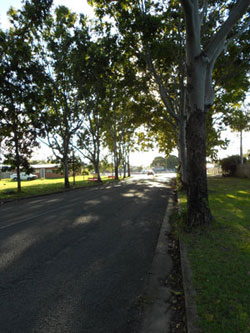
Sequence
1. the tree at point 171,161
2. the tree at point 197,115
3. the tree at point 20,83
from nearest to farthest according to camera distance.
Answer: the tree at point 197,115
the tree at point 20,83
the tree at point 171,161

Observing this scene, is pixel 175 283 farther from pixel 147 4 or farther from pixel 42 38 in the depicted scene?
pixel 42 38

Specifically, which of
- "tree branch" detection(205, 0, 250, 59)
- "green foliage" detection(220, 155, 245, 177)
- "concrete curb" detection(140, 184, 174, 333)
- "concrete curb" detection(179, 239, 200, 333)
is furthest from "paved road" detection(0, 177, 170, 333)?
"green foliage" detection(220, 155, 245, 177)

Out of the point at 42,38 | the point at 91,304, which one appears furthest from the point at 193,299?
the point at 42,38

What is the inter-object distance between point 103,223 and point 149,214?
208 centimetres

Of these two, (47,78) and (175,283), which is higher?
(47,78)

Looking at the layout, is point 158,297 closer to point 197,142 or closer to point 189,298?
point 189,298

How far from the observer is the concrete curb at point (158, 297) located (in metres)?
2.35

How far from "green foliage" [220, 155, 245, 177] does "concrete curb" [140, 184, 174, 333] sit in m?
28.9

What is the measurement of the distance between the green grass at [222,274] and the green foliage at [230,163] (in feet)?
87.9

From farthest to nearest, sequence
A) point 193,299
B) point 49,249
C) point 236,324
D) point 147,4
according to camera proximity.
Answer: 1. point 147,4
2. point 49,249
3. point 193,299
4. point 236,324

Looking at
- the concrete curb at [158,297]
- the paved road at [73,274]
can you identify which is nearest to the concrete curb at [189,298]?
the concrete curb at [158,297]

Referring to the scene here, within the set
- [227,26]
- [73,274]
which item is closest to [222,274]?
[73,274]

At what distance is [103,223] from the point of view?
667cm

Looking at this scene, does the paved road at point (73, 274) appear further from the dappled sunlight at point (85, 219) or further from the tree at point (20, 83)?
the tree at point (20, 83)
